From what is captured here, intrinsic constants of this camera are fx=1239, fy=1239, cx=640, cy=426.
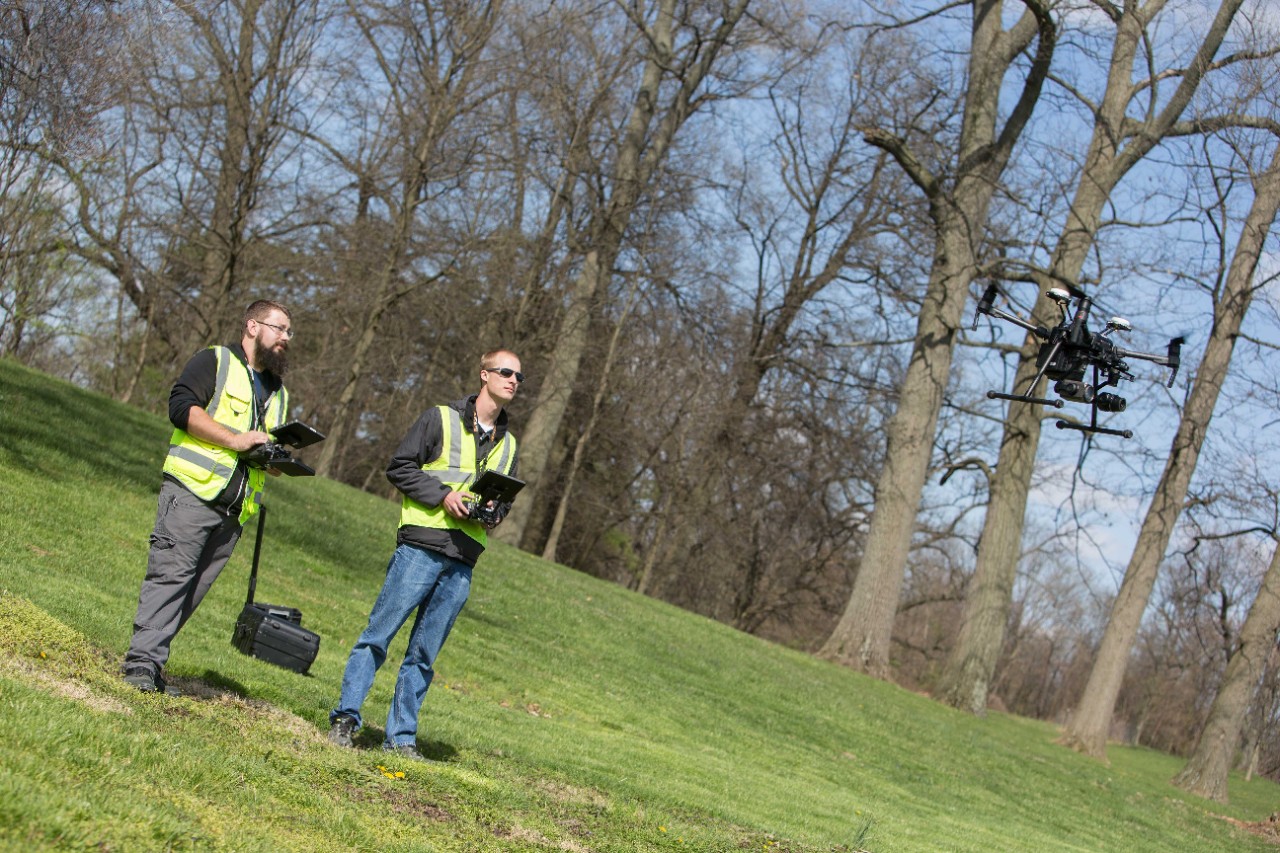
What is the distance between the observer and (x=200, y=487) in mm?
6738

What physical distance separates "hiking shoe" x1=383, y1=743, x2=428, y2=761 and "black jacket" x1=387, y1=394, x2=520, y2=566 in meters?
1.12

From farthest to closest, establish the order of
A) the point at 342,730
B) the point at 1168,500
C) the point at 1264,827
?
the point at 1168,500, the point at 1264,827, the point at 342,730

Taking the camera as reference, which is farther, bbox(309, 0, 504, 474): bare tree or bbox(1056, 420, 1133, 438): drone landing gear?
bbox(309, 0, 504, 474): bare tree

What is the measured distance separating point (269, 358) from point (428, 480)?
115cm

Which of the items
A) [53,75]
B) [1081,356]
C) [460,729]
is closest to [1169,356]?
[1081,356]

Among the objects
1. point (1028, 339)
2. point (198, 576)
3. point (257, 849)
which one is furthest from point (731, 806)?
point (1028, 339)

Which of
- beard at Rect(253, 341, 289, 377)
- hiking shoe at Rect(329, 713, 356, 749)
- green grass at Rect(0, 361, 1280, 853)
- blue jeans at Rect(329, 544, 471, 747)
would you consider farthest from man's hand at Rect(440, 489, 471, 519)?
green grass at Rect(0, 361, 1280, 853)

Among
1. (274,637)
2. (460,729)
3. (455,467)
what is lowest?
(460,729)

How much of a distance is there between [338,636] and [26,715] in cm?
742

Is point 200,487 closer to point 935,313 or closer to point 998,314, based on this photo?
point 998,314

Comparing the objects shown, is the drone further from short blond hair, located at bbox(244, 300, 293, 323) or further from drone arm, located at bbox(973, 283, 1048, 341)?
short blond hair, located at bbox(244, 300, 293, 323)

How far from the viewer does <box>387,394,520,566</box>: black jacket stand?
23.5 ft

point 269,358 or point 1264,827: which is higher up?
point 269,358

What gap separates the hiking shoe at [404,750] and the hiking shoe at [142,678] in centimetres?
135
